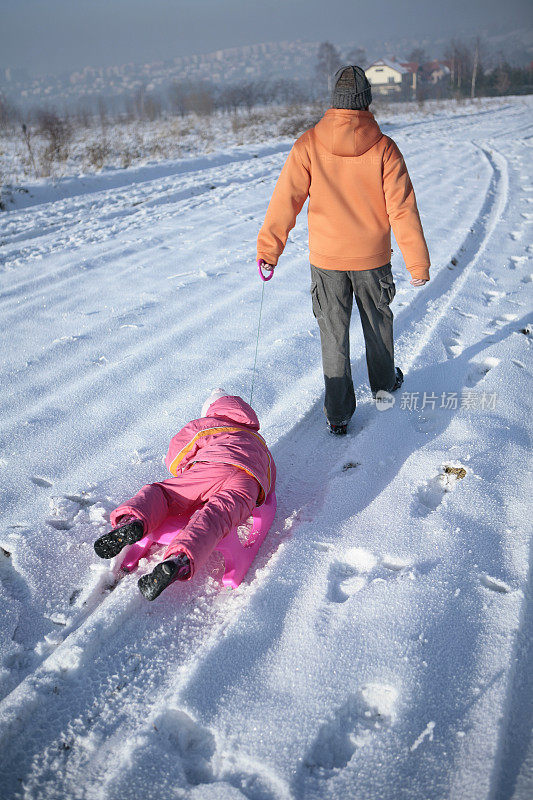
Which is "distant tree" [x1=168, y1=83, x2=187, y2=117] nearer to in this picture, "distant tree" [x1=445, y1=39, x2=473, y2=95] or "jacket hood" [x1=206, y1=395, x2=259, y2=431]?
"jacket hood" [x1=206, y1=395, x2=259, y2=431]

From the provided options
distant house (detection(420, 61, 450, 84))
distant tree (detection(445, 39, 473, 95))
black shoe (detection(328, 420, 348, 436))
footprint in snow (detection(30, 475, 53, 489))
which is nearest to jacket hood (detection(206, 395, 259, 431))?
black shoe (detection(328, 420, 348, 436))

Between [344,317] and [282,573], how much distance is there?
51.6 inches

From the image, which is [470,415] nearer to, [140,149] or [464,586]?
[464,586]

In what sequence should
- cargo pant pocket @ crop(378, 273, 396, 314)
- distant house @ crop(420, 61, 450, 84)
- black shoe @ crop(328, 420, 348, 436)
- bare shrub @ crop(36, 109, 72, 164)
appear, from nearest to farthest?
1. cargo pant pocket @ crop(378, 273, 396, 314)
2. black shoe @ crop(328, 420, 348, 436)
3. bare shrub @ crop(36, 109, 72, 164)
4. distant house @ crop(420, 61, 450, 84)

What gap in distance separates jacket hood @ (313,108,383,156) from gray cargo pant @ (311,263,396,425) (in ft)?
1.75

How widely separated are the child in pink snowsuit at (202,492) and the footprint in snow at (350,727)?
0.58 meters

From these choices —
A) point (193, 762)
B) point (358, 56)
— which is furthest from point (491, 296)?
point (358, 56)

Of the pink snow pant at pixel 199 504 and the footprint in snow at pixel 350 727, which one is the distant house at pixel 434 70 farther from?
the footprint in snow at pixel 350 727

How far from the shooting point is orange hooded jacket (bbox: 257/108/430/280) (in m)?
2.17

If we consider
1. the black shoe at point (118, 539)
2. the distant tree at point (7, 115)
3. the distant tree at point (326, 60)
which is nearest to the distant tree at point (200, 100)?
the distant tree at point (7, 115)

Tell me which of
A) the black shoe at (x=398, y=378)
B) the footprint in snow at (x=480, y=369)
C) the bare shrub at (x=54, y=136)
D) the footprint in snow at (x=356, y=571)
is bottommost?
the footprint in snow at (x=356, y=571)

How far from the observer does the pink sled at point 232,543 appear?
177cm

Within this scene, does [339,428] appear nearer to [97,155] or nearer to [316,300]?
[316,300]

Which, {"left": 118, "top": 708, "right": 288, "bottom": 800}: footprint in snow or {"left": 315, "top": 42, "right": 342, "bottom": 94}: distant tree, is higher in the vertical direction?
{"left": 315, "top": 42, "right": 342, "bottom": 94}: distant tree
